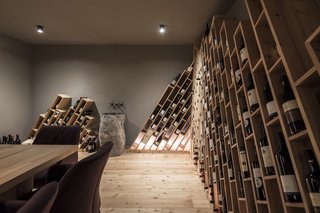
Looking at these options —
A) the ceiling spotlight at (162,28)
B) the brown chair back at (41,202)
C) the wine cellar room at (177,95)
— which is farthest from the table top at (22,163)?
the ceiling spotlight at (162,28)

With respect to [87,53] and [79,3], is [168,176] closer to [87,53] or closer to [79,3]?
[79,3]

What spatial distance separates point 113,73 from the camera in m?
4.99

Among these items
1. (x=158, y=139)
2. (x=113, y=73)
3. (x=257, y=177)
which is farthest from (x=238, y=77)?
(x=113, y=73)

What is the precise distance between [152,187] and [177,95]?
236cm

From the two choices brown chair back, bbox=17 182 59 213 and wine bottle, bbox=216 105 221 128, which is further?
wine bottle, bbox=216 105 221 128

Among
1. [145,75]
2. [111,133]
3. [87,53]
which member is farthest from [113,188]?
[87,53]

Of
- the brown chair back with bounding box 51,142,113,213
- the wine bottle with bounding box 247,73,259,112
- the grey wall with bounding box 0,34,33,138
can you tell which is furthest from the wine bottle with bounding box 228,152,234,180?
the grey wall with bounding box 0,34,33,138

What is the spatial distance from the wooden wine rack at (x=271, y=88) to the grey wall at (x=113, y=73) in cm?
261

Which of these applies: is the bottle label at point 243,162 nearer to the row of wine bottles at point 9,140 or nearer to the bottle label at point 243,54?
the bottle label at point 243,54

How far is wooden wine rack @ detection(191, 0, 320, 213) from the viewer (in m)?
0.93

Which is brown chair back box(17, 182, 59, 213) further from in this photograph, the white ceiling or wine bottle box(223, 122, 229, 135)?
the white ceiling

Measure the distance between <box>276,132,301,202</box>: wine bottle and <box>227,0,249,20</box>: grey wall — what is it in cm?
161

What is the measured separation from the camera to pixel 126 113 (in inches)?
195

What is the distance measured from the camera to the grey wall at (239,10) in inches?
89.1
